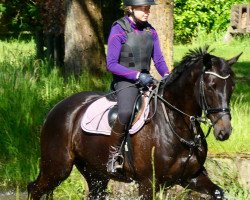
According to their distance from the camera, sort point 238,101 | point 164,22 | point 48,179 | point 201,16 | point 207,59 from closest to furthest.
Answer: point 207,59
point 48,179
point 164,22
point 238,101
point 201,16

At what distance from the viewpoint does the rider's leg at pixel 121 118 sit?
644 cm

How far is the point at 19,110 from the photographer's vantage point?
31.6 feet

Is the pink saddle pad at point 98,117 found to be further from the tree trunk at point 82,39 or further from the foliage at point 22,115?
the tree trunk at point 82,39

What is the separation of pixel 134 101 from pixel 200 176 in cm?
91

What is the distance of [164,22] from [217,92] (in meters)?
3.72

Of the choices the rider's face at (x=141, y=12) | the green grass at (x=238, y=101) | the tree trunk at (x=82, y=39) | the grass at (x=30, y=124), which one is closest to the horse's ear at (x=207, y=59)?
the green grass at (x=238, y=101)

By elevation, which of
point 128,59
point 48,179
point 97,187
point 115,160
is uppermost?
point 128,59

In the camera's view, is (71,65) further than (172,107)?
Yes

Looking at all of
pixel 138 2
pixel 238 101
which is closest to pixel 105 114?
pixel 138 2

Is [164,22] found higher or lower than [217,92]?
higher

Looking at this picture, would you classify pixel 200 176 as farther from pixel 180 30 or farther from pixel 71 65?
pixel 180 30

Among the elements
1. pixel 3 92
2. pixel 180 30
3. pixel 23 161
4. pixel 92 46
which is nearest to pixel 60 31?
pixel 92 46

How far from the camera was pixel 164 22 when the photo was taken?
944 centimetres

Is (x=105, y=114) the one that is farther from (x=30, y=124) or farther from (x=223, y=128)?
(x=30, y=124)
